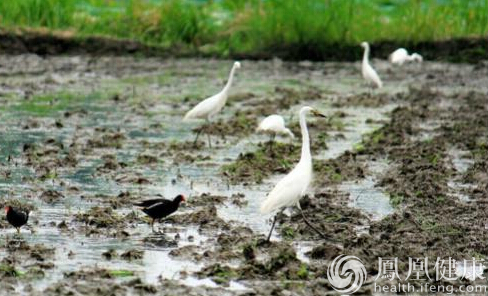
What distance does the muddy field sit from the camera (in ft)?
29.8

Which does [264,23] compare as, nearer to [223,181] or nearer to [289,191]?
[223,181]

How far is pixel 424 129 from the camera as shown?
731 inches

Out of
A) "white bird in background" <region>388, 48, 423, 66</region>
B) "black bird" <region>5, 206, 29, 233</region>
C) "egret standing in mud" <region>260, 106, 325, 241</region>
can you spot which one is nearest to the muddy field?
"black bird" <region>5, 206, 29, 233</region>

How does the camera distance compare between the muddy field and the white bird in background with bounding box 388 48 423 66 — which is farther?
the white bird in background with bounding box 388 48 423 66

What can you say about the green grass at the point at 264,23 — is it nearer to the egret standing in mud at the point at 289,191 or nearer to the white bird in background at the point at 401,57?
the white bird in background at the point at 401,57

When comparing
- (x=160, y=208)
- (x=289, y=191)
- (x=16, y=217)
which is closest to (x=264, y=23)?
(x=160, y=208)

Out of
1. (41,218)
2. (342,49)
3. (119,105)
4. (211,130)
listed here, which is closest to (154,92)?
(119,105)

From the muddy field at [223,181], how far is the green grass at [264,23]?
4.44 m

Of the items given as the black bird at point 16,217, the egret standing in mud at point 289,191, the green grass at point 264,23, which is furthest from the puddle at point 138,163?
the green grass at point 264,23

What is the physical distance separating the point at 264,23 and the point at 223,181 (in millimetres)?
17080

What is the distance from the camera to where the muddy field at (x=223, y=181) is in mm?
9094

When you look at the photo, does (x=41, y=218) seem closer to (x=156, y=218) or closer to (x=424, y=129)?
(x=156, y=218)

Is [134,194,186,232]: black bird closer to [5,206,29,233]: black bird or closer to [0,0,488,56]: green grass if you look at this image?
[5,206,29,233]: black bird

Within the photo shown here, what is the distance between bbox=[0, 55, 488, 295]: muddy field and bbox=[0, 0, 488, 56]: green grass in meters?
4.44
